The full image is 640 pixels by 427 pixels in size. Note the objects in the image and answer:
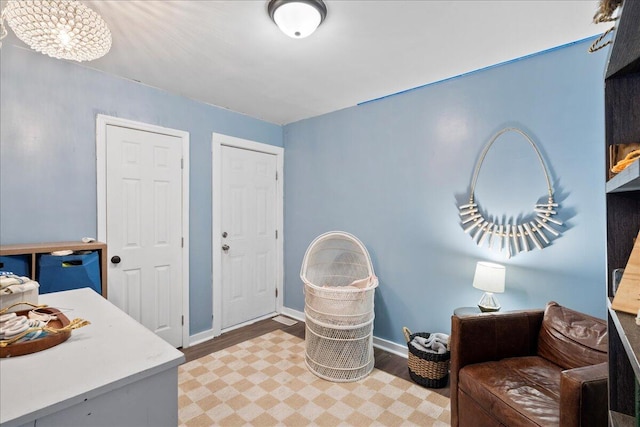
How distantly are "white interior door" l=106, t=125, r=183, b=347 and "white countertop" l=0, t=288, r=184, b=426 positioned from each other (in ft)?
5.09

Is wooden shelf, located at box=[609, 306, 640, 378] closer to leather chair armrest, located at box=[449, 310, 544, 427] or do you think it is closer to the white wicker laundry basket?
leather chair armrest, located at box=[449, 310, 544, 427]

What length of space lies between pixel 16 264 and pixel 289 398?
188 cm

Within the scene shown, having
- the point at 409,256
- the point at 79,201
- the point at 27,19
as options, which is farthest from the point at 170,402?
the point at 409,256

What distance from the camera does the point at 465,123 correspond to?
7.75ft

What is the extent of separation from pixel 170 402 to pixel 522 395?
146cm

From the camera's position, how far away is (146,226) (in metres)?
2.59

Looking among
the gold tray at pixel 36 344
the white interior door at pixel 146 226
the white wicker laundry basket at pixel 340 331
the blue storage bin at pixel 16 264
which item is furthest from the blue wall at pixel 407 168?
the gold tray at pixel 36 344

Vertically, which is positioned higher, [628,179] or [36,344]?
[628,179]

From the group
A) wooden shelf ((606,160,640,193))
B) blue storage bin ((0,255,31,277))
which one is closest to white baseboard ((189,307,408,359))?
blue storage bin ((0,255,31,277))

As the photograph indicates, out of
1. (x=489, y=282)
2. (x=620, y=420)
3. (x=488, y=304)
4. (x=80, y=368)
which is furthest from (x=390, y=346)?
(x=80, y=368)

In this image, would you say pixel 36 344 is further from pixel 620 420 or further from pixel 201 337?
pixel 201 337

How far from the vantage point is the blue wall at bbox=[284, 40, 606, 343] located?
1.89m

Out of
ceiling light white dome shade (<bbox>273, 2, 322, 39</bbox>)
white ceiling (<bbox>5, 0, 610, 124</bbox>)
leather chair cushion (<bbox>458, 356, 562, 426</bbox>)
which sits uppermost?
white ceiling (<bbox>5, 0, 610, 124</bbox>)

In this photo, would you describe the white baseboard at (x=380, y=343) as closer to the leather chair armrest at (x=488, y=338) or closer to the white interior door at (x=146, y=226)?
the white interior door at (x=146, y=226)
